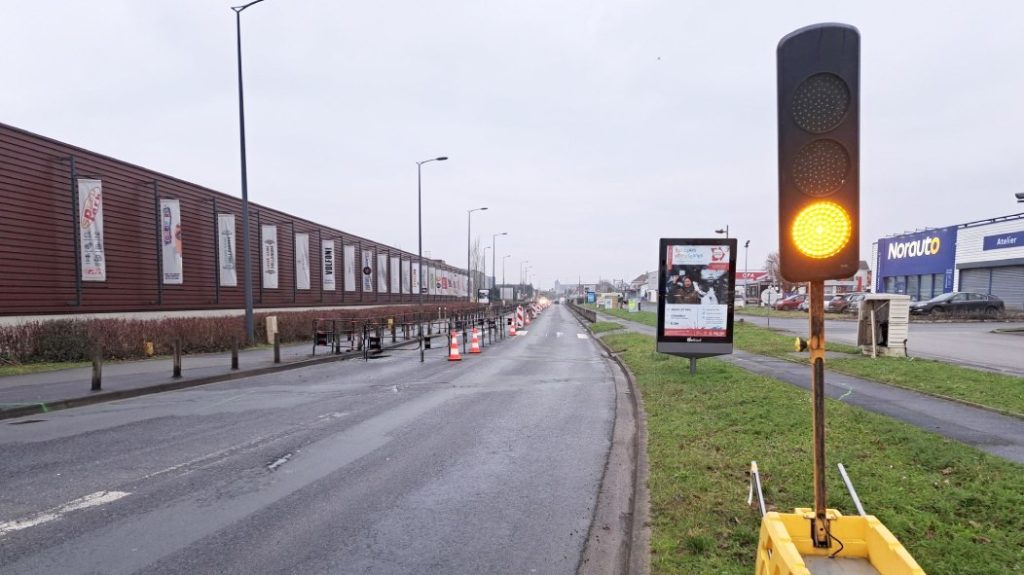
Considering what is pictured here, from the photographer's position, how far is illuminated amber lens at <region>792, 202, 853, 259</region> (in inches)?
97.6

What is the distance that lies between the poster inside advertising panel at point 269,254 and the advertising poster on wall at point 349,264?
36.9ft

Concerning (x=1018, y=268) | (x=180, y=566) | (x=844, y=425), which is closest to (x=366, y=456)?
(x=180, y=566)

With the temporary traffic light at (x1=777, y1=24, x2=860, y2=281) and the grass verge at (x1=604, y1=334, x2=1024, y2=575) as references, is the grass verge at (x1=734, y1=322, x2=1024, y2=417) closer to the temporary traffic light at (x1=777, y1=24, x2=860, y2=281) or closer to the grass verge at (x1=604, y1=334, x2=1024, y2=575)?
the grass verge at (x1=604, y1=334, x2=1024, y2=575)

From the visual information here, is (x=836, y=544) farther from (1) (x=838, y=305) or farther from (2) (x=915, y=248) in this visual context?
(2) (x=915, y=248)

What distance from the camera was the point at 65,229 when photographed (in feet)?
61.6

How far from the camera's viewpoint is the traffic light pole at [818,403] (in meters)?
2.65

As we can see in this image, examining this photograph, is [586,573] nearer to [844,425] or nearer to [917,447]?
[917,447]

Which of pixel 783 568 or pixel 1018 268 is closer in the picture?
pixel 783 568

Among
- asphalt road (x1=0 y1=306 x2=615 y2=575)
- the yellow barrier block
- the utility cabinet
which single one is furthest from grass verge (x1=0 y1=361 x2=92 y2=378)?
the utility cabinet

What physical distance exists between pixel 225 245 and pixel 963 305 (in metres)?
40.3

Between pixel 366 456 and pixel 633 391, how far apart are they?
6.07 metres

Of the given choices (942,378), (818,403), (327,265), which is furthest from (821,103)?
(327,265)

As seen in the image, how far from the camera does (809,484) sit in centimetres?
455

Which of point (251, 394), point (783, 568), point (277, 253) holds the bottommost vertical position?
point (251, 394)
